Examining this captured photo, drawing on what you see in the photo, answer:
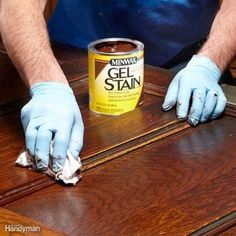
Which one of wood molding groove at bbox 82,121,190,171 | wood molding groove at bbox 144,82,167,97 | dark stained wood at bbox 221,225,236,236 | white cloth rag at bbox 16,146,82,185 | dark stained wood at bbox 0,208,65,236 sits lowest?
wood molding groove at bbox 144,82,167,97

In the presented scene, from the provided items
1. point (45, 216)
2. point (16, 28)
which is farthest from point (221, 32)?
point (45, 216)

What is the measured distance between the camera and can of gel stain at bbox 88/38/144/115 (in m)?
1.57

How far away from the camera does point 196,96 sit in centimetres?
161

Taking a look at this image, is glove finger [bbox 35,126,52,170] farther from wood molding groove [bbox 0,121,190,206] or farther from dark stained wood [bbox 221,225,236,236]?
dark stained wood [bbox 221,225,236,236]

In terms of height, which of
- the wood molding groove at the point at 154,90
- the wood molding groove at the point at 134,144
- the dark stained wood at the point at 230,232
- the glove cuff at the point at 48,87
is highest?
the glove cuff at the point at 48,87

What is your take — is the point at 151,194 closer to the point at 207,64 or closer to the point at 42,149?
the point at 42,149

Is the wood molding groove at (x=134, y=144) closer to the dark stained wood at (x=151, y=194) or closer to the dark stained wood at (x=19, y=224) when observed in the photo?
the dark stained wood at (x=151, y=194)

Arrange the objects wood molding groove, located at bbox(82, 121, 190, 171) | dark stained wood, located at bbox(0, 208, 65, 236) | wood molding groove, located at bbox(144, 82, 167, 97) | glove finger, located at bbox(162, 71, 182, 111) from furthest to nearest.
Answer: wood molding groove, located at bbox(144, 82, 167, 97)
glove finger, located at bbox(162, 71, 182, 111)
wood molding groove, located at bbox(82, 121, 190, 171)
dark stained wood, located at bbox(0, 208, 65, 236)

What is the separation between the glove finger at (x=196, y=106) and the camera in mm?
1587

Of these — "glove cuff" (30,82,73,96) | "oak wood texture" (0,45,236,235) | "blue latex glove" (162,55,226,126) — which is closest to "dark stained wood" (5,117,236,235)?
"oak wood texture" (0,45,236,235)

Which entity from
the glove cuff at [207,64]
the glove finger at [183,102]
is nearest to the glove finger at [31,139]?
the glove finger at [183,102]

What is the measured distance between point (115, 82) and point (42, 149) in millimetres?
303

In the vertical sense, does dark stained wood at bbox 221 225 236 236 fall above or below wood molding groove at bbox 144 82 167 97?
above

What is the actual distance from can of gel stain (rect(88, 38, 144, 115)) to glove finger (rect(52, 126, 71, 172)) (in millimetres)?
257
